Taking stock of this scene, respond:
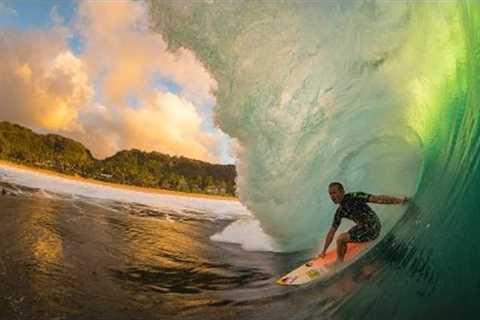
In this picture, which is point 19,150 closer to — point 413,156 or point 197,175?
point 197,175

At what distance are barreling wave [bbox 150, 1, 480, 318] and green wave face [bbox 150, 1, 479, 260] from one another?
0.05 ft

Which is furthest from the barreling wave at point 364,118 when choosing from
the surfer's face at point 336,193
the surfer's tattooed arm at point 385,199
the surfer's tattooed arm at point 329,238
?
the surfer's face at point 336,193

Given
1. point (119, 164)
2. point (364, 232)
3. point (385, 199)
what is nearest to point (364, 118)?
point (385, 199)

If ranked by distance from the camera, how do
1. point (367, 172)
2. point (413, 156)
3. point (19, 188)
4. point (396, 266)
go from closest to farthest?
point (396, 266), point (413, 156), point (367, 172), point (19, 188)

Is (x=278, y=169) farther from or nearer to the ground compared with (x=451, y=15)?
nearer to the ground

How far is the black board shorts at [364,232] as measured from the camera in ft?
20.8

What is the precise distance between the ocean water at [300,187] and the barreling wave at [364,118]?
20mm

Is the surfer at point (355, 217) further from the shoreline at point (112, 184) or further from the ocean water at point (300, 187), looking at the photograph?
the shoreline at point (112, 184)

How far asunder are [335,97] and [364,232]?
2311 millimetres

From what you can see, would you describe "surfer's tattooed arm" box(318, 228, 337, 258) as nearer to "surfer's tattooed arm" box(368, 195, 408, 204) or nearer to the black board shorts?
the black board shorts

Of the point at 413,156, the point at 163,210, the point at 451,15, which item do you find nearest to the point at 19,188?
the point at 163,210

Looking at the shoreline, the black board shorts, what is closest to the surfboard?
the black board shorts

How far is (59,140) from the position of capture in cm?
988

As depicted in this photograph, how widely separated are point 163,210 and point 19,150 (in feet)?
10.7
